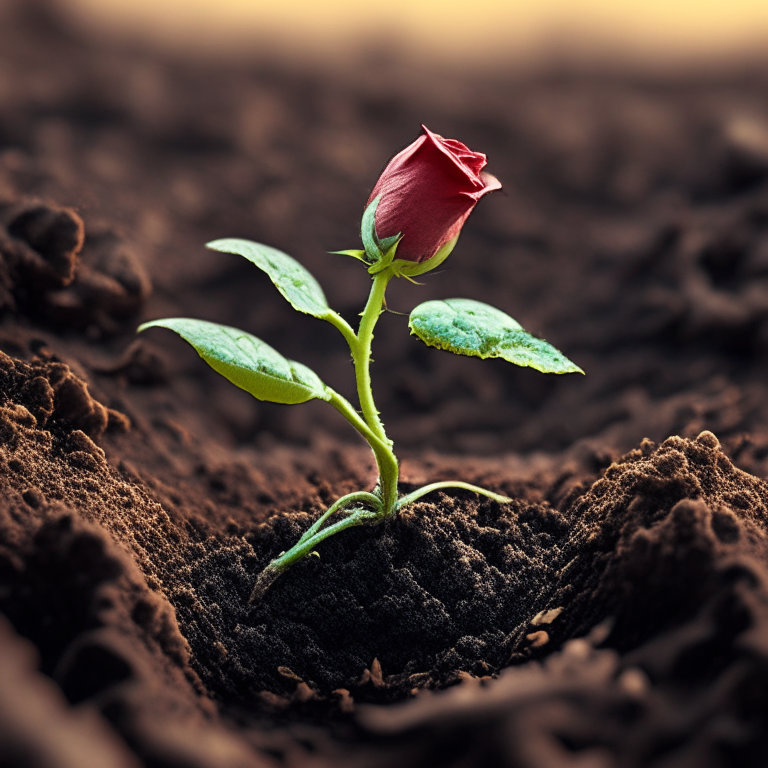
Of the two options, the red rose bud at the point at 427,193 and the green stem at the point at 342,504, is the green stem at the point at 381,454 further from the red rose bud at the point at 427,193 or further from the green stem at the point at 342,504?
the red rose bud at the point at 427,193

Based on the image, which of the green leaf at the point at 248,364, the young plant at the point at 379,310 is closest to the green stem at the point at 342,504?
the young plant at the point at 379,310

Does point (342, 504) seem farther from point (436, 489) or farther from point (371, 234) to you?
point (371, 234)

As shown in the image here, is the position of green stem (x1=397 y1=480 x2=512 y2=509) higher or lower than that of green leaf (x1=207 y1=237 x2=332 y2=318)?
lower

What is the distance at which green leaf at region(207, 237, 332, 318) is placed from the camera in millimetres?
763

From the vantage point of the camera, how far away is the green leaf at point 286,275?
2.50 feet

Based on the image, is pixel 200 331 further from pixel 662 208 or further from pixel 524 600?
pixel 662 208

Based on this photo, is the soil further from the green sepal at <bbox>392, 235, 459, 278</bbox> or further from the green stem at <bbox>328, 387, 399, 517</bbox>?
the green sepal at <bbox>392, 235, 459, 278</bbox>

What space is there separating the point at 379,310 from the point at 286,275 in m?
0.12

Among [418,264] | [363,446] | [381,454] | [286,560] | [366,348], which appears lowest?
[363,446]

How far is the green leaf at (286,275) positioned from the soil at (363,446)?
13 centimetres

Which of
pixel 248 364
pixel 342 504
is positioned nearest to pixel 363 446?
pixel 342 504

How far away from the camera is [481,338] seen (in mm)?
730

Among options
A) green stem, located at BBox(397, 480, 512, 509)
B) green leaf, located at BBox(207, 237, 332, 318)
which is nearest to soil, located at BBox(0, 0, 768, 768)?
green stem, located at BBox(397, 480, 512, 509)

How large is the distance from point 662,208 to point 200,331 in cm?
163
